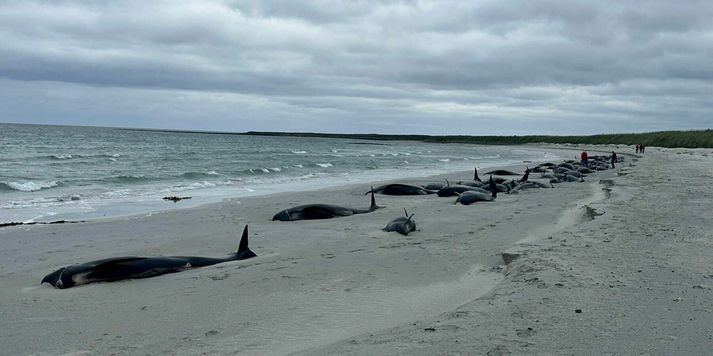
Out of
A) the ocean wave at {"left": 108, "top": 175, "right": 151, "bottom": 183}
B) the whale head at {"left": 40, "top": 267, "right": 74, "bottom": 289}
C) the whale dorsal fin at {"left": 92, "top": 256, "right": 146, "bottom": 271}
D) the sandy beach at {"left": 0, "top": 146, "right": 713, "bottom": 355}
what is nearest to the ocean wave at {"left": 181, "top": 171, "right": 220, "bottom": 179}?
the ocean wave at {"left": 108, "top": 175, "right": 151, "bottom": 183}

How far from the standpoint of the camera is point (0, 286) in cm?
741

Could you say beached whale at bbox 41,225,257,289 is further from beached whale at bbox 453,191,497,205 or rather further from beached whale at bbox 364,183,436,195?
beached whale at bbox 364,183,436,195

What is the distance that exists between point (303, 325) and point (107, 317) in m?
1.98

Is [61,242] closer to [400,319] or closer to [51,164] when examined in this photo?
[400,319]

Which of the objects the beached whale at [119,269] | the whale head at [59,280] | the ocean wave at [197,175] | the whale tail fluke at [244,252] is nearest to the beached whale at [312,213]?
the whale tail fluke at [244,252]

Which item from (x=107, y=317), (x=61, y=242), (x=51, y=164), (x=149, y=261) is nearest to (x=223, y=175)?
(x=51, y=164)

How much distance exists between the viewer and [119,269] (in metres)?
7.75

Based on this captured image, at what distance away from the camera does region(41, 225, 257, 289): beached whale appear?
7422 millimetres

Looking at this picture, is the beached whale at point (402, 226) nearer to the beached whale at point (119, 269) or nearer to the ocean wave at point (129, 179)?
the beached whale at point (119, 269)

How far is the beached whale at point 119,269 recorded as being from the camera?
7422 mm

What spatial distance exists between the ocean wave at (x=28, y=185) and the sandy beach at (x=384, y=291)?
36.6 ft

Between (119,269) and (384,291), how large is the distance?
3433 millimetres

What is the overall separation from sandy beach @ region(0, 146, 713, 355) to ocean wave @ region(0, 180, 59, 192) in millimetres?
11146

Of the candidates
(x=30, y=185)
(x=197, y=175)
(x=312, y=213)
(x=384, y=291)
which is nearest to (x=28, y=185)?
(x=30, y=185)
